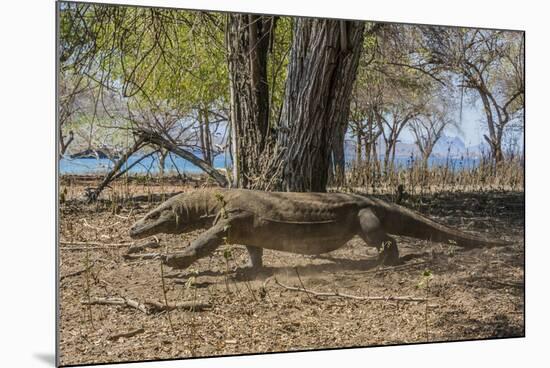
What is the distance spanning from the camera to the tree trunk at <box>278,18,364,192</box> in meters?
5.20

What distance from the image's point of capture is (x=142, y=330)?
188 inches

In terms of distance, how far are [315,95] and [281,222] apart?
780 mm

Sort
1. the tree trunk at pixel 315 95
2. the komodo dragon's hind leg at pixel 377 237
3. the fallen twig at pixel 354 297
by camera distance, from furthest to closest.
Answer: the komodo dragon's hind leg at pixel 377 237 → the tree trunk at pixel 315 95 → the fallen twig at pixel 354 297

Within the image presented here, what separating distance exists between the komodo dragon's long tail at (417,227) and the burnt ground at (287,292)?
0.15ft

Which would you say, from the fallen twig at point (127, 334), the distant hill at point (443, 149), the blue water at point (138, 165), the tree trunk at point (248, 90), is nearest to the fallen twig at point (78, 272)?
the fallen twig at point (127, 334)

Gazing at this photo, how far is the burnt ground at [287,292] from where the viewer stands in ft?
15.5

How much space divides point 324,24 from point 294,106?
0.52m

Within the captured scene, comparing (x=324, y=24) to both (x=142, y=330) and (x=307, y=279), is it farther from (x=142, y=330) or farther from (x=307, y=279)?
(x=142, y=330)

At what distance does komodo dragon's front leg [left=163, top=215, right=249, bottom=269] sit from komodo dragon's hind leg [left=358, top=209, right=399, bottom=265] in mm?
722

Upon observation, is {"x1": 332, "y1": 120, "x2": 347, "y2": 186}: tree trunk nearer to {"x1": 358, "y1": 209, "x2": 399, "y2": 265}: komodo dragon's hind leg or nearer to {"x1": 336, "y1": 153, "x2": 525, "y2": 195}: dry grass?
{"x1": 336, "y1": 153, "x2": 525, "y2": 195}: dry grass

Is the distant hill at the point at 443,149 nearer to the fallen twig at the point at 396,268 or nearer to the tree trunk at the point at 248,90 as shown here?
the tree trunk at the point at 248,90

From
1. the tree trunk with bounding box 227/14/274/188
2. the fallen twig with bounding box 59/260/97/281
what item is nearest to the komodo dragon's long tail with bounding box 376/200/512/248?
the tree trunk with bounding box 227/14/274/188

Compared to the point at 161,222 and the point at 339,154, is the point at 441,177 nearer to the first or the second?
the point at 339,154

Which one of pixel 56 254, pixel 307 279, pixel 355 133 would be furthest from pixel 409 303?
pixel 56 254
